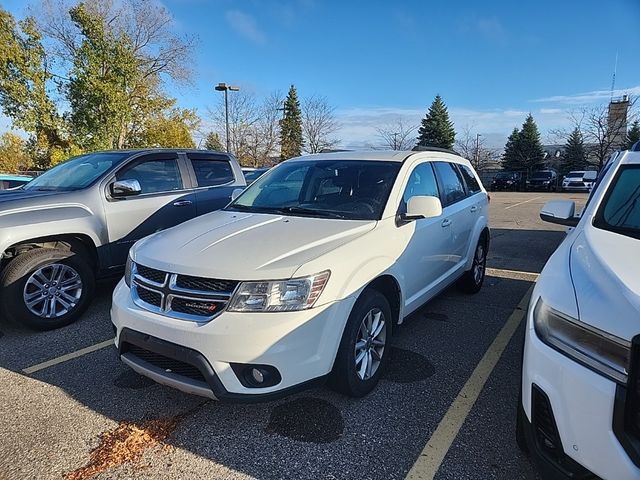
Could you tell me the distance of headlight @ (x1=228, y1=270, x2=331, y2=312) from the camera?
2396mm

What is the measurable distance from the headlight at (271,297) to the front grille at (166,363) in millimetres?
457

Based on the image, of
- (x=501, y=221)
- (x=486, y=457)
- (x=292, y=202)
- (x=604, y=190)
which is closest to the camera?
(x=486, y=457)

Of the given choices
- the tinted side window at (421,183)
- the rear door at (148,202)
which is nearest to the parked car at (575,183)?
the tinted side window at (421,183)

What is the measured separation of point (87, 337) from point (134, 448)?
77.8 inches

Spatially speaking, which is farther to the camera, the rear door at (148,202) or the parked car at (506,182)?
the parked car at (506,182)

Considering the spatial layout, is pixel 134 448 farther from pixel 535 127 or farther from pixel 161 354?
pixel 535 127

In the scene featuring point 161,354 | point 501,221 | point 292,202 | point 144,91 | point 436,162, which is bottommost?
point 501,221

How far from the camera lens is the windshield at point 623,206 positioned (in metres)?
2.73

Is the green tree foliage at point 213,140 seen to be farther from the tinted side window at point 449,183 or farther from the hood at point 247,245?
the hood at point 247,245

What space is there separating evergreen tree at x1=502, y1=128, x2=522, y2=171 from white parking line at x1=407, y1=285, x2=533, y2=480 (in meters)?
42.8

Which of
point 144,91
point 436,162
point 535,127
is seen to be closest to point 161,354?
point 436,162

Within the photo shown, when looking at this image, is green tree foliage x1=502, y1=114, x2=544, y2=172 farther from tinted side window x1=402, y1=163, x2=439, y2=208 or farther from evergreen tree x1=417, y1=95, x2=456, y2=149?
tinted side window x1=402, y1=163, x2=439, y2=208

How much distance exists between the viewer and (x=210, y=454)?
2389 millimetres

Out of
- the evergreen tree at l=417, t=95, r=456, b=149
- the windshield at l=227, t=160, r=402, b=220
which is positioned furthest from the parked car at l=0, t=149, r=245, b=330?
the evergreen tree at l=417, t=95, r=456, b=149
